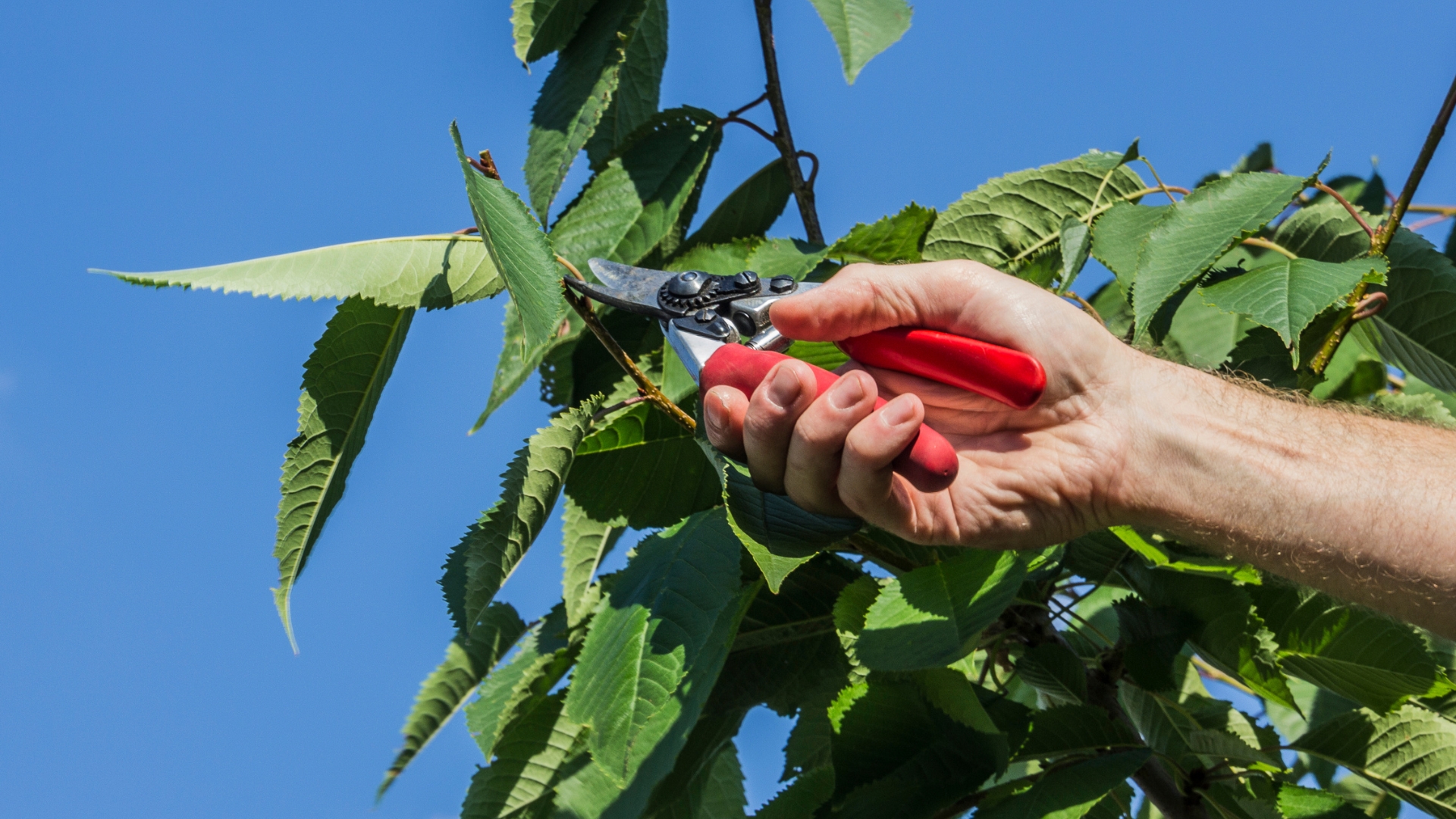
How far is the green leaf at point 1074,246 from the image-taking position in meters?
1.31

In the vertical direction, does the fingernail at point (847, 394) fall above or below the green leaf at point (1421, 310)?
above

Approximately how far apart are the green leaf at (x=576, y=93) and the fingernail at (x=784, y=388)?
60 centimetres

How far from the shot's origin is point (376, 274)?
3.94 feet

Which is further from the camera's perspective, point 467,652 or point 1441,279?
point 467,652

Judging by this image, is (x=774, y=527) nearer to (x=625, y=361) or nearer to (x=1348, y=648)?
(x=625, y=361)

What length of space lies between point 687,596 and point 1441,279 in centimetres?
107

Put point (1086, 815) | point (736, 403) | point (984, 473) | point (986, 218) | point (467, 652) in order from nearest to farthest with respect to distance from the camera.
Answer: point (736, 403) → point (984, 473) → point (1086, 815) → point (986, 218) → point (467, 652)

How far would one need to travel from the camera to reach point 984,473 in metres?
1.16

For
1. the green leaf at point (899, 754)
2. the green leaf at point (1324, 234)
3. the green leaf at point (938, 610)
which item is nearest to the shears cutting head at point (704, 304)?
the green leaf at point (938, 610)

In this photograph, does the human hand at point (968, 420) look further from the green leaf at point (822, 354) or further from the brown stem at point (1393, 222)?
the brown stem at point (1393, 222)

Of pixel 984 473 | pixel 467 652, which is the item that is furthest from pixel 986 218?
pixel 467 652

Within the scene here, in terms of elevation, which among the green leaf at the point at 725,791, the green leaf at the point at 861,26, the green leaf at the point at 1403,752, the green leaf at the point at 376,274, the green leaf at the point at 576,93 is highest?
the green leaf at the point at 576,93

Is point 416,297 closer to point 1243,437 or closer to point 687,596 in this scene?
point 687,596

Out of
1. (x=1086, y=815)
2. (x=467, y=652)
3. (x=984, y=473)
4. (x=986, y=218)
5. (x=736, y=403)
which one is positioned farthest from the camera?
(x=467, y=652)
